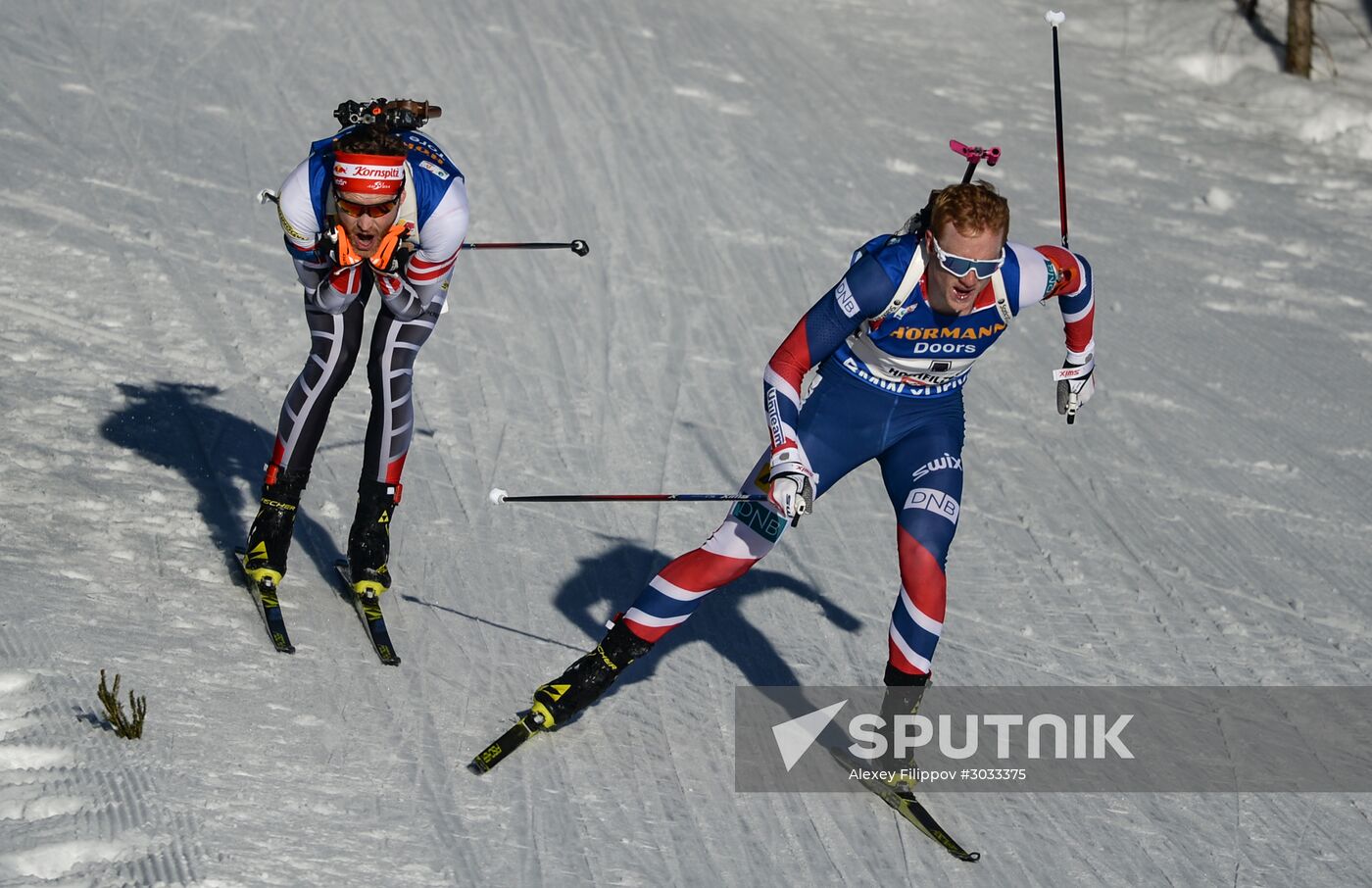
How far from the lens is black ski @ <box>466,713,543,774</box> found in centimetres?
555

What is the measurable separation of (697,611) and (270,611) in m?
1.75

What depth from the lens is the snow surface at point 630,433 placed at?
213 inches

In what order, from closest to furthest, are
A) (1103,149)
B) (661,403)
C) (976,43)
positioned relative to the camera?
(661,403) < (1103,149) < (976,43)

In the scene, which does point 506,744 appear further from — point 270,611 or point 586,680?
point 270,611

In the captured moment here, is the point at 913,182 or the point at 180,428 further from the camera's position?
the point at 913,182

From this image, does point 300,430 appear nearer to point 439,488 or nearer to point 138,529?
point 138,529

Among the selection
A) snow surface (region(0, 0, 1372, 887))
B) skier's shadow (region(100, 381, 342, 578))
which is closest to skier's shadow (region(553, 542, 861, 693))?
snow surface (region(0, 0, 1372, 887))

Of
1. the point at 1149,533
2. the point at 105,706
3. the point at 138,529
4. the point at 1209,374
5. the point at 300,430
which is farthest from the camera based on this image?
the point at 1209,374

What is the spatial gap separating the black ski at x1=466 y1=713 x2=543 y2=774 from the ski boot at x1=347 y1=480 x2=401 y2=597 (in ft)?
3.22

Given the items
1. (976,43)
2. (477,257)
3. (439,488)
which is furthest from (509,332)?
(976,43)

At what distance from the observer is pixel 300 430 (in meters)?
6.23

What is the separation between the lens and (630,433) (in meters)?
8.73

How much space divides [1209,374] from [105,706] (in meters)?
7.38

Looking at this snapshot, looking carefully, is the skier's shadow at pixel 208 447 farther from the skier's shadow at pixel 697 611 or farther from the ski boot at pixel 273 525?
the skier's shadow at pixel 697 611
